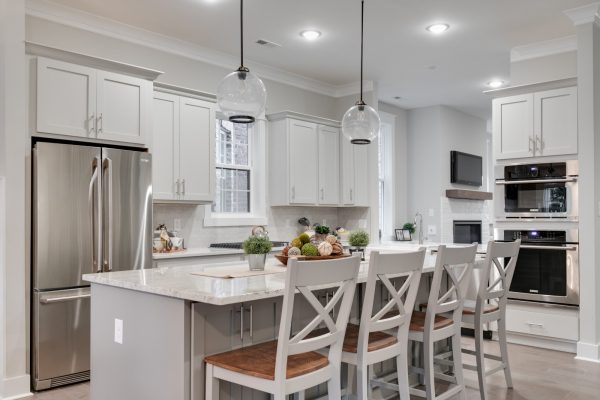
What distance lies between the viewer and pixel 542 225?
469cm

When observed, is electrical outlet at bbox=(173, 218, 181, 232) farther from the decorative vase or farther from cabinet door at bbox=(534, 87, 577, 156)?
cabinet door at bbox=(534, 87, 577, 156)

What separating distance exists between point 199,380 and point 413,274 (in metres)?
1.13

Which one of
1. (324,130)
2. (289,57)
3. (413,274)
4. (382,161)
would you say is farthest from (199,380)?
(382,161)

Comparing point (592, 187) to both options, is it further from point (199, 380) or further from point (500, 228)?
point (199, 380)

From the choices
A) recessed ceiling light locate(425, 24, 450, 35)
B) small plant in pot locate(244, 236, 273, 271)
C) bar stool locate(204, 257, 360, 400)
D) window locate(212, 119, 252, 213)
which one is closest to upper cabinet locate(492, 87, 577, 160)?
recessed ceiling light locate(425, 24, 450, 35)

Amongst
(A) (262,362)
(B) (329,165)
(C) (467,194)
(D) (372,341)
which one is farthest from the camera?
(C) (467,194)

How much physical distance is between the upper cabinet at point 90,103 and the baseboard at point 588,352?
4.01 meters

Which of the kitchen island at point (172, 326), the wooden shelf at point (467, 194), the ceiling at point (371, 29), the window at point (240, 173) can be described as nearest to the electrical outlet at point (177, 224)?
the window at point (240, 173)

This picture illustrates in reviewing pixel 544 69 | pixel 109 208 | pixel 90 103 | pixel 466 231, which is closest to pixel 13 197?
pixel 109 208

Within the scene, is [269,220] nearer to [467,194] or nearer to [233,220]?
[233,220]

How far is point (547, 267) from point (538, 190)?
27.8 inches

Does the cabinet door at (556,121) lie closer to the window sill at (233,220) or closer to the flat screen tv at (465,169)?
the window sill at (233,220)

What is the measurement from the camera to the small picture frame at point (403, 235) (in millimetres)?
7688

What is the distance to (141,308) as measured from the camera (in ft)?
7.72
